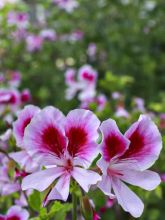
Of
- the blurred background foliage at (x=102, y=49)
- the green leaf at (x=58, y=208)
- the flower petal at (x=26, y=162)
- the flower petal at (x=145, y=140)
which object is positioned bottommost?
the blurred background foliage at (x=102, y=49)

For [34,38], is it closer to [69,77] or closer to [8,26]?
[8,26]

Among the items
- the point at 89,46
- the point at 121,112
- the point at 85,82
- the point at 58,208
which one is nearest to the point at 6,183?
the point at 58,208

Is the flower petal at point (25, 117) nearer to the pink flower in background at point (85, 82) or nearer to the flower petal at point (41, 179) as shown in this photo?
the flower petal at point (41, 179)

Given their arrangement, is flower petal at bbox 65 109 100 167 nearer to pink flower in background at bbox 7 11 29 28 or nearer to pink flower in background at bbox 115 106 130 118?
pink flower in background at bbox 115 106 130 118

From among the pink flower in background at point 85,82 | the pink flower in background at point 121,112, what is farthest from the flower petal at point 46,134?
the pink flower in background at point 85,82

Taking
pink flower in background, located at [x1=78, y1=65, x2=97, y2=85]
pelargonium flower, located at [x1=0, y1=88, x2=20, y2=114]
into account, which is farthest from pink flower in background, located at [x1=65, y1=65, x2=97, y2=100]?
pelargonium flower, located at [x1=0, y1=88, x2=20, y2=114]
